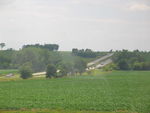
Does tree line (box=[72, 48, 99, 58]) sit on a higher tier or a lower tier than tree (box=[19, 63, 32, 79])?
higher

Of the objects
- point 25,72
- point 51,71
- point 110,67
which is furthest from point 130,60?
point 25,72

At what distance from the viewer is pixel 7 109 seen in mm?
18875

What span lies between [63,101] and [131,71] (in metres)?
27.6

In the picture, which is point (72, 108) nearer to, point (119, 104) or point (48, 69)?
point (119, 104)

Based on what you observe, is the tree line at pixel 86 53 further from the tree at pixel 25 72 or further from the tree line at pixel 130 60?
the tree at pixel 25 72

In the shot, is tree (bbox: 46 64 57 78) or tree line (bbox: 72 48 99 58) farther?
tree line (bbox: 72 48 99 58)

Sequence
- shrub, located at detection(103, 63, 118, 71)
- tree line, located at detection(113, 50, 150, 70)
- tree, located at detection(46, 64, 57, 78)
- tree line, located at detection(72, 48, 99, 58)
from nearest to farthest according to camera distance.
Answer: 1. tree line, located at detection(113, 50, 150, 70)
2. shrub, located at detection(103, 63, 118, 71)
3. tree, located at detection(46, 64, 57, 78)
4. tree line, located at detection(72, 48, 99, 58)

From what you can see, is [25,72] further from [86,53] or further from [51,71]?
[86,53]

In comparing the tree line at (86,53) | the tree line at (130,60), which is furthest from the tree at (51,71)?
the tree line at (130,60)

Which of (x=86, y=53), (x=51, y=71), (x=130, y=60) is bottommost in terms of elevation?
(x=51, y=71)

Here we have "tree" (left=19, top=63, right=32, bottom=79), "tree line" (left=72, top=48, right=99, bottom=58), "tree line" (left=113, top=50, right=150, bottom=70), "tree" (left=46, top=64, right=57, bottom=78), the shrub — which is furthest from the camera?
"tree line" (left=72, top=48, right=99, bottom=58)

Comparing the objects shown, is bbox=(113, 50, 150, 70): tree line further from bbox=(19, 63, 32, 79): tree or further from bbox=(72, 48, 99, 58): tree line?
bbox=(19, 63, 32, 79): tree

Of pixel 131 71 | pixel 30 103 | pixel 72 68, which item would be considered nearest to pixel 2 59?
pixel 72 68

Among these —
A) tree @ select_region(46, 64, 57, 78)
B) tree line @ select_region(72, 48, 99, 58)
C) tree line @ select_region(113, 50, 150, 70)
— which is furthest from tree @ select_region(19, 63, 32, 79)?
tree line @ select_region(113, 50, 150, 70)
